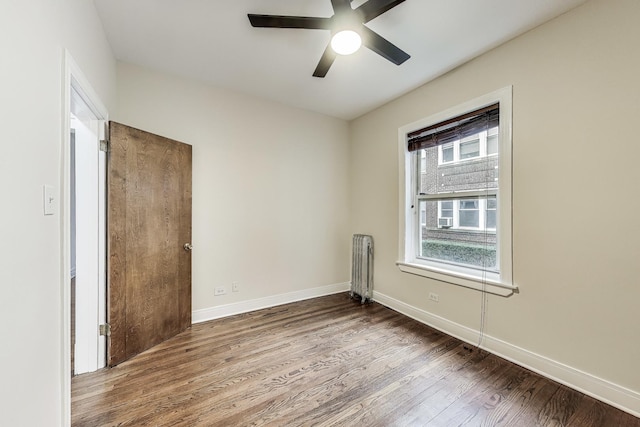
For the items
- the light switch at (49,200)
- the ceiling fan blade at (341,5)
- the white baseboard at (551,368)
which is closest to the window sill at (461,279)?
the white baseboard at (551,368)

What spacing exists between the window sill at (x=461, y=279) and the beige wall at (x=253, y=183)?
1.22 m

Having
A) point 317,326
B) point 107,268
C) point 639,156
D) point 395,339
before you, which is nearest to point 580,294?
point 639,156

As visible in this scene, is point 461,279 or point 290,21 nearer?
point 290,21

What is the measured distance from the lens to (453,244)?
2.78 metres

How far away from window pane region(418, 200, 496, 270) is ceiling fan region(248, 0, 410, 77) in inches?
72.0

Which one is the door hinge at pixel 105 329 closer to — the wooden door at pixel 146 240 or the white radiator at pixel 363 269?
the wooden door at pixel 146 240

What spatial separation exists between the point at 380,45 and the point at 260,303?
3007 mm

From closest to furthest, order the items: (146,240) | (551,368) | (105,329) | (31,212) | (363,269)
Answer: (31,212)
(551,368)
(105,329)
(146,240)
(363,269)

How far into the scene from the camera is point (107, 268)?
6.77ft

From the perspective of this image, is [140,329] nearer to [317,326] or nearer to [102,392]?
[102,392]

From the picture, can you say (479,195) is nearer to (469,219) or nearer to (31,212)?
(469,219)

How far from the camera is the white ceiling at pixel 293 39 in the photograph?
1.84 m

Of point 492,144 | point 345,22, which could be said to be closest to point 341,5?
point 345,22

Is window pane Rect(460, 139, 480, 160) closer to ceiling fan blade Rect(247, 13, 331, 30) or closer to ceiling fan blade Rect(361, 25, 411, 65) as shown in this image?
ceiling fan blade Rect(361, 25, 411, 65)
